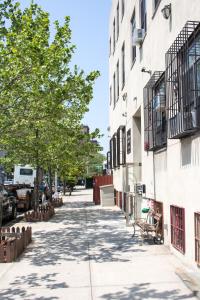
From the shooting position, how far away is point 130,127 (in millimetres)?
19094

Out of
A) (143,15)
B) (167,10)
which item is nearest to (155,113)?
(167,10)

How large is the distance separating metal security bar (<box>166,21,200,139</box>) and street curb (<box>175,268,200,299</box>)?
2680 millimetres

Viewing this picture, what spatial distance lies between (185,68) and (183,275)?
4.20 meters

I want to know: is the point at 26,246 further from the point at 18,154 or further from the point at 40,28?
the point at 18,154

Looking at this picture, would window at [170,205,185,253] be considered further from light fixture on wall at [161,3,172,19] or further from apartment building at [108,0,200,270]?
light fixture on wall at [161,3,172,19]

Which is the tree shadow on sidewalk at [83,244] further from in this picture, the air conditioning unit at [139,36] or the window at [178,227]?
the air conditioning unit at [139,36]

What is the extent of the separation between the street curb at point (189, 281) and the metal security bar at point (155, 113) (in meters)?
4.00

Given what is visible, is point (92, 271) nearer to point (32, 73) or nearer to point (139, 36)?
point (32, 73)

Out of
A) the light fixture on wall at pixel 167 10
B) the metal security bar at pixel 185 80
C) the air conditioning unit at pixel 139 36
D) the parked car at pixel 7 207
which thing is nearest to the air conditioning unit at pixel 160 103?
the metal security bar at pixel 185 80

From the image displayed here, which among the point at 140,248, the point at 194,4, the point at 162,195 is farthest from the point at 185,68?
the point at 140,248

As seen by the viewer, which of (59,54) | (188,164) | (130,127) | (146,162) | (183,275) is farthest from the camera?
(130,127)

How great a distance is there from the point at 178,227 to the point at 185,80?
331cm

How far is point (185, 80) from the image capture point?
858 centimetres

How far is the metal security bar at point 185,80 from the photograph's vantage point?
25.6ft
